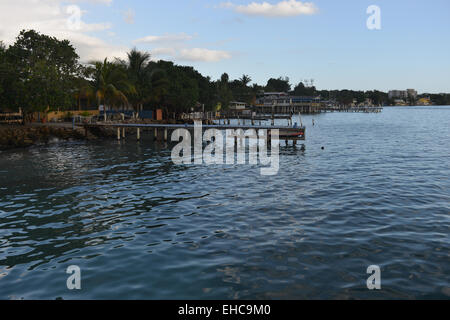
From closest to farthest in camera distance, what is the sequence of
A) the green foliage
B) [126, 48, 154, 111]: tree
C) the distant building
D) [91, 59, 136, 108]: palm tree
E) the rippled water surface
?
the rippled water surface < the green foliage < [91, 59, 136, 108]: palm tree < [126, 48, 154, 111]: tree < the distant building

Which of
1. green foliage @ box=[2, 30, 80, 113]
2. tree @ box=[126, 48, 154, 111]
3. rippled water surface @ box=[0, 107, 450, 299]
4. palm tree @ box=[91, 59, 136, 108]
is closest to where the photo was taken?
rippled water surface @ box=[0, 107, 450, 299]

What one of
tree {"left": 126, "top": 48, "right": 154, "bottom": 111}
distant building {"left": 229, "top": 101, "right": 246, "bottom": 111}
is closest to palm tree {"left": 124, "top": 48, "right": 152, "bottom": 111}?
tree {"left": 126, "top": 48, "right": 154, "bottom": 111}

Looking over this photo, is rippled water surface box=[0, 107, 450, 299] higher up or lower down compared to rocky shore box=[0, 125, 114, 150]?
lower down

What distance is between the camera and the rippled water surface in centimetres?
929

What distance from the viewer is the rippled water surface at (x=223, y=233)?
9.29 m

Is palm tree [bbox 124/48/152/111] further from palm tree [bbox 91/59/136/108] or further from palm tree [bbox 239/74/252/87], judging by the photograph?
palm tree [bbox 239/74/252/87]

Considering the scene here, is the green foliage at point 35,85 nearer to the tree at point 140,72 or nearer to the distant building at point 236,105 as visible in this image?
the tree at point 140,72

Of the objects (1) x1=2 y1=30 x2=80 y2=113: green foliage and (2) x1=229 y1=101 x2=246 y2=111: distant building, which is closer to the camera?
(1) x1=2 y1=30 x2=80 y2=113: green foliage

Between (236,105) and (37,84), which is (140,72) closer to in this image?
(37,84)

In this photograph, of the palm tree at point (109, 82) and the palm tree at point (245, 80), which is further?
the palm tree at point (245, 80)

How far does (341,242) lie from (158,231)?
647 centimetres

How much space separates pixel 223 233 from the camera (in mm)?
13086

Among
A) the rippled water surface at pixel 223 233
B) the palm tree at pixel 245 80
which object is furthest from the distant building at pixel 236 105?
the rippled water surface at pixel 223 233
